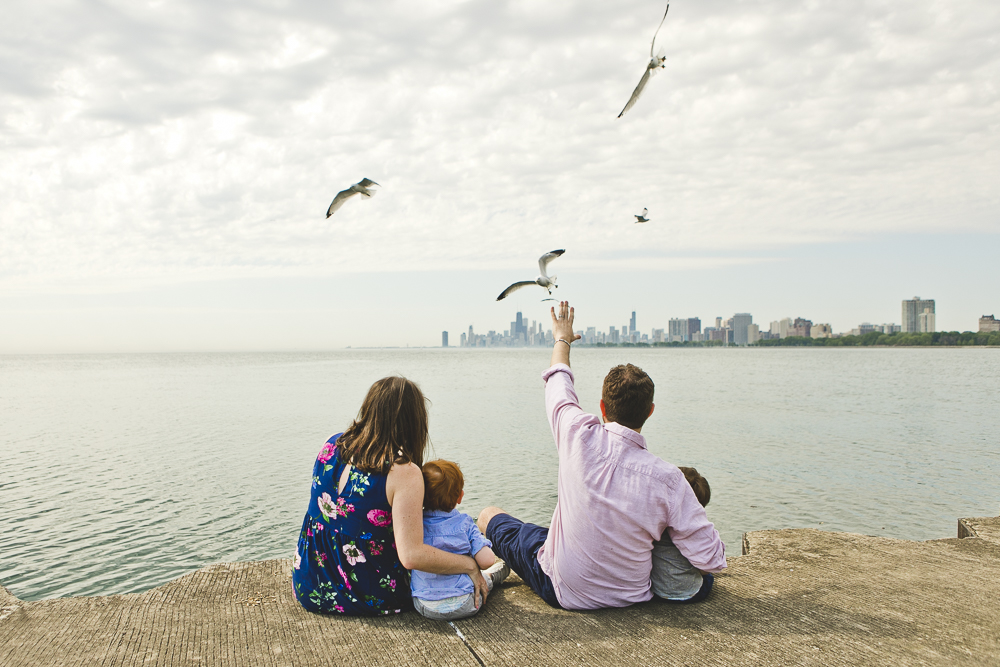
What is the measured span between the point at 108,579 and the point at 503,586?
Result: 6.56m

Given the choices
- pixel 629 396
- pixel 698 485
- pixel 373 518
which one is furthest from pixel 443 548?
pixel 698 485

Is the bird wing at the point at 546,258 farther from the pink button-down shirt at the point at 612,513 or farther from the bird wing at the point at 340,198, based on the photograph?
the bird wing at the point at 340,198

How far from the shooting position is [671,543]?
3752mm

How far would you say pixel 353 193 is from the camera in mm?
6812

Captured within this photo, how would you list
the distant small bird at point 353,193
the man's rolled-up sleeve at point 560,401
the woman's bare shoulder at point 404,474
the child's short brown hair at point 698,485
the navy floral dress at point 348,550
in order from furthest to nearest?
the distant small bird at point 353,193, the child's short brown hair at point 698,485, the man's rolled-up sleeve at point 560,401, the navy floral dress at point 348,550, the woman's bare shoulder at point 404,474

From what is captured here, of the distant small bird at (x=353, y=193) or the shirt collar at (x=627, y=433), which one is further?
the distant small bird at (x=353, y=193)

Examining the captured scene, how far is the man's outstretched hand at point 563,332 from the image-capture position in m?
4.03

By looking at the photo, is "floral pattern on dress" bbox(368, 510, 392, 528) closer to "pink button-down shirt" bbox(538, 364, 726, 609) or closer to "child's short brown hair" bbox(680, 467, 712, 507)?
"pink button-down shirt" bbox(538, 364, 726, 609)

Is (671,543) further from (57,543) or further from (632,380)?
(57,543)

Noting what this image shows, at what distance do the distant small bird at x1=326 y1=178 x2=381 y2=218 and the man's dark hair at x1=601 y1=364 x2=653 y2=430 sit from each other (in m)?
4.13

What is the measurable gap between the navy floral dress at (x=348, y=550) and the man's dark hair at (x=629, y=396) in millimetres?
1355

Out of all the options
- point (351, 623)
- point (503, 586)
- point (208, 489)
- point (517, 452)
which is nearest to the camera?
point (351, 623)

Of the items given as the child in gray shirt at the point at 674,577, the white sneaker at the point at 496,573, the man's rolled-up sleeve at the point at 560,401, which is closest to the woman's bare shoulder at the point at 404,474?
the man's rolled-up sleeve at the point at 560,401

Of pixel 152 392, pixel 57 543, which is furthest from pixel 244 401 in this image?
pixel 57 543
